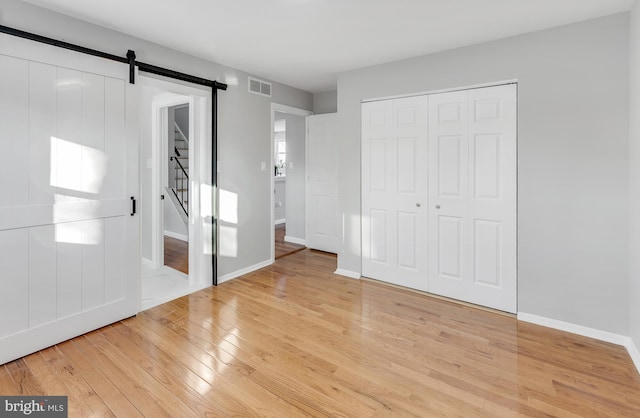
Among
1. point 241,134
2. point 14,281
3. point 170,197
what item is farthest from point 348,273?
point 170,197

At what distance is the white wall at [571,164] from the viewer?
2574 millimetres

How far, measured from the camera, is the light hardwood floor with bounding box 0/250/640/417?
1.90 meters

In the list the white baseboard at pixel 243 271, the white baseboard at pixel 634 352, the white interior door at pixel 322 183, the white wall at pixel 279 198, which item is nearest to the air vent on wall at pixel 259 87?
the white interior door at pixel 322 183

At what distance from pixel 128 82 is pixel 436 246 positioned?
337 cm

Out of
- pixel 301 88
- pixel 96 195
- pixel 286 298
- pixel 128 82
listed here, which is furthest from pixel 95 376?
pixel 301 88

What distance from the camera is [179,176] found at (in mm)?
6539

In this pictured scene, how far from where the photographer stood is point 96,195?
107 inches

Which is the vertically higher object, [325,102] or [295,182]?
[325,102]

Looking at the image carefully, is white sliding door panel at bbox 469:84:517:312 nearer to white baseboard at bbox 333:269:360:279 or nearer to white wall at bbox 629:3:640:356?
white wall at bbox 629:3:640:356

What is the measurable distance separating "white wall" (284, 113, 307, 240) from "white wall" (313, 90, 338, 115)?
523 millimetres

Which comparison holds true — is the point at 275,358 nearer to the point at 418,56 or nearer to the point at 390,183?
the point at 390,183

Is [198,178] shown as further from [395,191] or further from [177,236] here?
[177,236]

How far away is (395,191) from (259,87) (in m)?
2.22

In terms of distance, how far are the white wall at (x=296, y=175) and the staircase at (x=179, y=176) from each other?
1.85m
